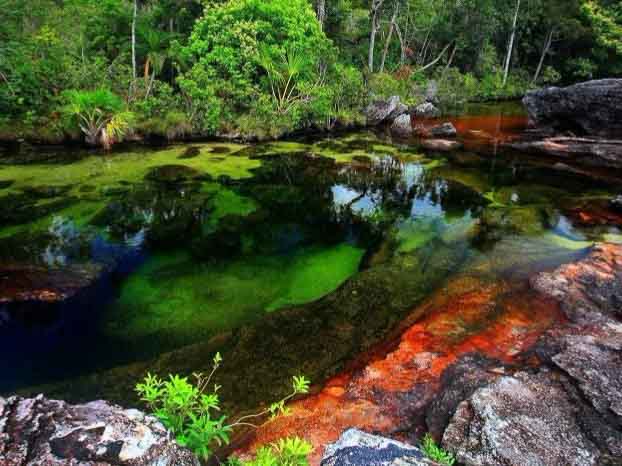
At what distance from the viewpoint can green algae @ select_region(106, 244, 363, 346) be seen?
14.6 ft

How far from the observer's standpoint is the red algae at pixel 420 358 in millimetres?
2945

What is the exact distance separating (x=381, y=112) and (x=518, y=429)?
17645 mm

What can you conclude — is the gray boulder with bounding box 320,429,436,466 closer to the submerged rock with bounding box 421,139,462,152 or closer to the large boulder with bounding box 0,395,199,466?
the large boulder with bounding box 0,395,199,466

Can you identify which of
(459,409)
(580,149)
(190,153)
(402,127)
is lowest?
(459,409)

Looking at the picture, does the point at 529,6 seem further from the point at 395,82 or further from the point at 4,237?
the point at 4,237

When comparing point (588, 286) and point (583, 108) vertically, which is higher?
point (583, 108)

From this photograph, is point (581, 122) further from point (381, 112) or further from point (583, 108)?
point (381, 112)

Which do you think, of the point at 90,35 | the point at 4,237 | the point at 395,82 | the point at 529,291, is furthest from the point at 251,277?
the point at 395,82

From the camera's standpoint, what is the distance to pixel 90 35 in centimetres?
1636

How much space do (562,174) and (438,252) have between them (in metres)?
7.22

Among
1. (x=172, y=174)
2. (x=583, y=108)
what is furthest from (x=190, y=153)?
(x=583, y=108)

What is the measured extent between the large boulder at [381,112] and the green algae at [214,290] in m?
13.4

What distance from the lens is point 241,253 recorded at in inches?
247

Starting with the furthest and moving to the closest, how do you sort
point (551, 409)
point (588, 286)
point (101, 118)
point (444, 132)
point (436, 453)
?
point (444, 132) → point (101, 118) → point (588, 286) → point (551, 409) → point (436, 453)
